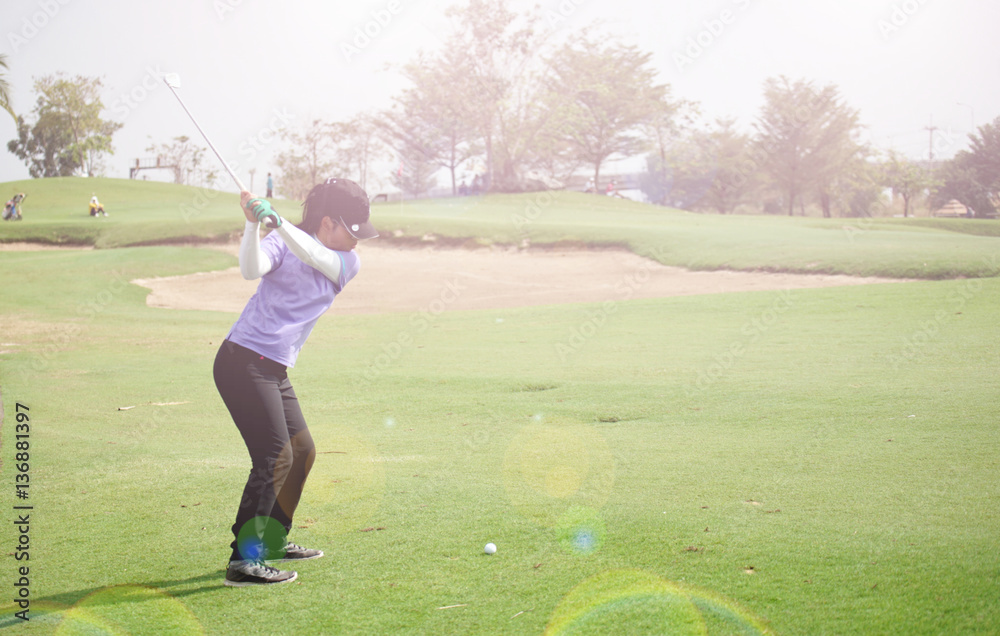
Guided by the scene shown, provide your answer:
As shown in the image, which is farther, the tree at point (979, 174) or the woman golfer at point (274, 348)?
the tree at point (979, 174)

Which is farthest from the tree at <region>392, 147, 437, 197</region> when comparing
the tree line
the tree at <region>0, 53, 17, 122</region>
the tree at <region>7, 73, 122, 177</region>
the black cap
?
the black cap

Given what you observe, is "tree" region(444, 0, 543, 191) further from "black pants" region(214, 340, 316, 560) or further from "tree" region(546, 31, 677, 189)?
"black pants" region(214, 340, 316, 560)

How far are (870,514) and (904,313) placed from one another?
1107 centimetres

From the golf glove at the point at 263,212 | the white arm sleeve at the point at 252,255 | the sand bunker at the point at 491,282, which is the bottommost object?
the sand bunker at the point at 491,282

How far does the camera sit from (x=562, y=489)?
19.1 feet

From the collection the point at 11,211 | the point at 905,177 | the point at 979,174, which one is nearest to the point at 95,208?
the point at 11,211

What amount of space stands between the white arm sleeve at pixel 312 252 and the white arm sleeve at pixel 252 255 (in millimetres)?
136

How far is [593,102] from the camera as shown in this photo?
7250 cm

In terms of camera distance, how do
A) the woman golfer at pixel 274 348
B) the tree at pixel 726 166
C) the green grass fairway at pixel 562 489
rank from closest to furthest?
1. the green grass fairway at pixel 562 489
2. the woman golfer at pixel 274 348
3. the tree at pixel 726 166

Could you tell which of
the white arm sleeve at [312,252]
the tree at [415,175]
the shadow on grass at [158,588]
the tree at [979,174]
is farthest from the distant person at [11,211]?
the tree at [979,174]

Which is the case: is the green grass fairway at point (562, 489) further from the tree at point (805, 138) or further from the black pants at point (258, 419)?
the tree at point (805, 138)

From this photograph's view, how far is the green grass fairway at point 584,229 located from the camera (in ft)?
70.4

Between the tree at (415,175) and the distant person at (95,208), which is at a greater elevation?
the tree at (415,175)

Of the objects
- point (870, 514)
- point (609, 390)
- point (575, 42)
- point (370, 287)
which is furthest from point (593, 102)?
point (870, 514)
